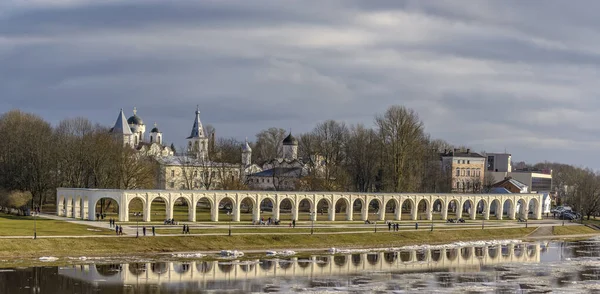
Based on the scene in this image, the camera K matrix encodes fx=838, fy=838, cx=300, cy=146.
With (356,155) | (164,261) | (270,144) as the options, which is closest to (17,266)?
(164,261)

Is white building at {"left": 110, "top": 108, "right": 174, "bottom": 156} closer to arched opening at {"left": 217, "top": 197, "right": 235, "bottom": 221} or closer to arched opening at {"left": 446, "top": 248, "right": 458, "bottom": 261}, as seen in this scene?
arched opening at {"left": 217, "top": 197, "right": 235, "bottom": 221}

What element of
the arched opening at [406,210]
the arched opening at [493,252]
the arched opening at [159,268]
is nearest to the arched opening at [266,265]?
the arched opening at [159,268]

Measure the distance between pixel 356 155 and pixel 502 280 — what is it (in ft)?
230

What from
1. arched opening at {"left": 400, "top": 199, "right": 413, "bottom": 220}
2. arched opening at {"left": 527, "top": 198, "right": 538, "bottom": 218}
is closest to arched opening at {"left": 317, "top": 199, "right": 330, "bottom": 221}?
arched opening at {"left": 400, "top": 199, "right": 413, "bottom": 220}

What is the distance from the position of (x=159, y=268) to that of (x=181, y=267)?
163 cm

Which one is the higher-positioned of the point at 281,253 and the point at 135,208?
the point at 135,208

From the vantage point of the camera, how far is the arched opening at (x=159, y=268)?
55050mm

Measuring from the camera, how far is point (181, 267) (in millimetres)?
57750

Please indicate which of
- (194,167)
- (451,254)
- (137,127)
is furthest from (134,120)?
(451,254)

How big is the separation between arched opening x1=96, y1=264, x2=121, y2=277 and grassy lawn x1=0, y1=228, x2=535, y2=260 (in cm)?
499

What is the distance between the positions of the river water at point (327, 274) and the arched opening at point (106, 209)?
78.6 ft

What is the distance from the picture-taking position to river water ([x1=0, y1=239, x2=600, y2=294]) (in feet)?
162

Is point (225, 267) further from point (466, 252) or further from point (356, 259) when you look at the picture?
point (466, 252)

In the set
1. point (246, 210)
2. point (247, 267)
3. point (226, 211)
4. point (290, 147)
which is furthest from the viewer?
point (290, 147)
